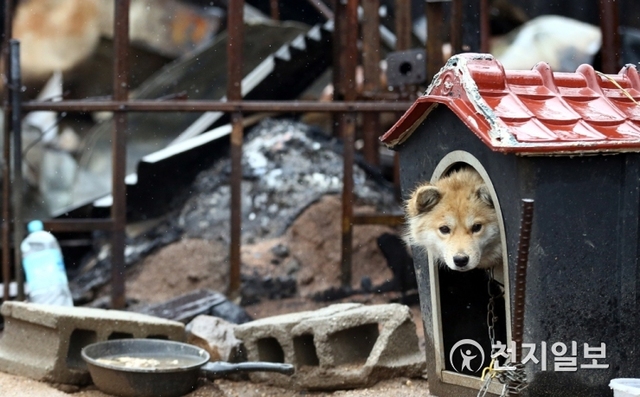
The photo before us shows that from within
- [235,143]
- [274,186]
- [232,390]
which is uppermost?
[235,143]

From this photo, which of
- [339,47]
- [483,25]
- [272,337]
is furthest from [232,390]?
[339,47]

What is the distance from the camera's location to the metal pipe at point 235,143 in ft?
23.7

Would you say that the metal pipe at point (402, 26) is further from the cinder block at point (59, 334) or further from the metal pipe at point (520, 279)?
the metal pipe at point (520, 279)

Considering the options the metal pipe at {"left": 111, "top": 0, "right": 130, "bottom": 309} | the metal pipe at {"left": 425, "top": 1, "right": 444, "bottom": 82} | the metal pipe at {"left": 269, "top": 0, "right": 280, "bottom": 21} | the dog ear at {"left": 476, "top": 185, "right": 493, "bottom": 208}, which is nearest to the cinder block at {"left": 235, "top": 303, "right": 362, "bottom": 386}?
the dog ear at {"left": 476, "top": 185, "right": 493, "bottom": 208}

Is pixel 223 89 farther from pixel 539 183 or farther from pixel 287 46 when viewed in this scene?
pixel 539 183

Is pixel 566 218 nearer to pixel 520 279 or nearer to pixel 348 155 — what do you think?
pixel 520 279

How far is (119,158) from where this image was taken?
708 centimetres

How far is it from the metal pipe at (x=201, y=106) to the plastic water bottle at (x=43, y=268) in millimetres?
1065

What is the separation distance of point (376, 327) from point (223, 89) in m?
5.22

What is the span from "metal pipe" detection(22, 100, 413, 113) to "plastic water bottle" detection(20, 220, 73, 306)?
1.07 m

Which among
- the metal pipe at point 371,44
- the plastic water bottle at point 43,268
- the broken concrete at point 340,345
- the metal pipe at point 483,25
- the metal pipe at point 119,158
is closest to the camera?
the broken concrete at point 340,345

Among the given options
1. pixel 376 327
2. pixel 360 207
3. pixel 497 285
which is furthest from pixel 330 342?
pixel 360 207

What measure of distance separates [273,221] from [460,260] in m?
4.48

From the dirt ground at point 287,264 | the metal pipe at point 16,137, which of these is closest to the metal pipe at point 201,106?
the metal pipe at point 16,137
